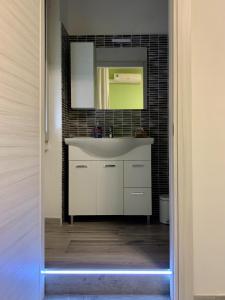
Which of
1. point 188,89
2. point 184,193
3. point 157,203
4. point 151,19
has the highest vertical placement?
point 151,19

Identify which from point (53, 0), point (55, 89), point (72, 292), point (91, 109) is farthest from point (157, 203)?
point (53, 0)

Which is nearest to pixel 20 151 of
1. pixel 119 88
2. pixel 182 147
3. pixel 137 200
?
pixel 182 147

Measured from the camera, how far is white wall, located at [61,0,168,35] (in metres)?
3.78

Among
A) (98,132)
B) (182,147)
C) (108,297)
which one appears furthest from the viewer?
(98,132)

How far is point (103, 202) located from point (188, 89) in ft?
5.95

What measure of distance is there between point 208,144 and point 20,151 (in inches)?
40.9

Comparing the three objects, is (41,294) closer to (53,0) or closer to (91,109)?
(91,109)

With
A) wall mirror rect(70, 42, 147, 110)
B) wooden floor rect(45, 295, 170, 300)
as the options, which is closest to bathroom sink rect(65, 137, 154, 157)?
wall mirror rect(70, 42, 147, 110)

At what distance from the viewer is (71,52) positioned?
3.59m

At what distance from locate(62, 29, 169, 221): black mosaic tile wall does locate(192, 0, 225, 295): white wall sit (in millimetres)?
1873

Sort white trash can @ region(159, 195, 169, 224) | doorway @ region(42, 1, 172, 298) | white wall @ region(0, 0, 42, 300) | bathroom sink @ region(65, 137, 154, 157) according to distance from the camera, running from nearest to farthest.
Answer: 1. white wall @ region(0, 0, 42, 300)
2. doorway @ region(42, 1, 172, 298)
3. bathroom sink @ region(65, 137, 154, 157)
4. white trash can @ region(159, 195, 169, 224)

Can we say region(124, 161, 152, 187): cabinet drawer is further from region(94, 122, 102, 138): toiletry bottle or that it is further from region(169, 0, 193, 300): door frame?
region(169, 0, 193, 300): door frame

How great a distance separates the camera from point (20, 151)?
1.52 metres

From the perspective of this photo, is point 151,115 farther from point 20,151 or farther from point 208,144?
point 20,151
